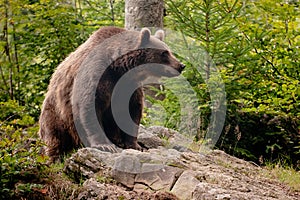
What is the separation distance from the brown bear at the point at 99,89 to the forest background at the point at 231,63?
550 millimetres

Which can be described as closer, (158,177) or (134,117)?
(158,177)

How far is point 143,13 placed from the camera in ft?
24.9

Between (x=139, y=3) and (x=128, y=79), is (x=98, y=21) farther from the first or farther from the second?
(x=128, y=79)

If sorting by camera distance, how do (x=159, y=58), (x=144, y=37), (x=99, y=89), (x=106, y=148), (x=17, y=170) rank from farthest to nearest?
(x=159, y=58), (x=144, y=37), (x=99, y=89), (x=106, y=148), (x=17, y=170)

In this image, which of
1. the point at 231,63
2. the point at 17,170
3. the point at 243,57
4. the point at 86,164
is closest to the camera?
Result: the point at 17,170

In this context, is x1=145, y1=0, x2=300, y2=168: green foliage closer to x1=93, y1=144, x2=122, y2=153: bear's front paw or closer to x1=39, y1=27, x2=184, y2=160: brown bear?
x1=39, y1=27, x2=184, y2=160: brown bear

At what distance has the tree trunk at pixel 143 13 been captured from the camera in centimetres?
759

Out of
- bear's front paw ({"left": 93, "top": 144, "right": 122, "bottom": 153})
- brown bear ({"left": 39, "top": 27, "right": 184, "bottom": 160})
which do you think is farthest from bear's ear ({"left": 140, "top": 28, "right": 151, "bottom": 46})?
bear's front paw ({"left": 93, "top": 144, "right": 122, "bottom": 153})

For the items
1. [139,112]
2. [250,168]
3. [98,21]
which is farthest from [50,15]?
[250,168]

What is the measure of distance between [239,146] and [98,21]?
3.61m

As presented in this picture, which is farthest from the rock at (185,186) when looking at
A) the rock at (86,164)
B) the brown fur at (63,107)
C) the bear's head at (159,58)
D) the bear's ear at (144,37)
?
the bear's ear at (144,37)

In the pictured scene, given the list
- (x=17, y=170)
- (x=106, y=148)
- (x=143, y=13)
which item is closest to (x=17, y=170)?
(x=17, y=170)

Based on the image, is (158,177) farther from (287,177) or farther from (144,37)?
(144,37)

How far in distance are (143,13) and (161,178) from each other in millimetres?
3949
